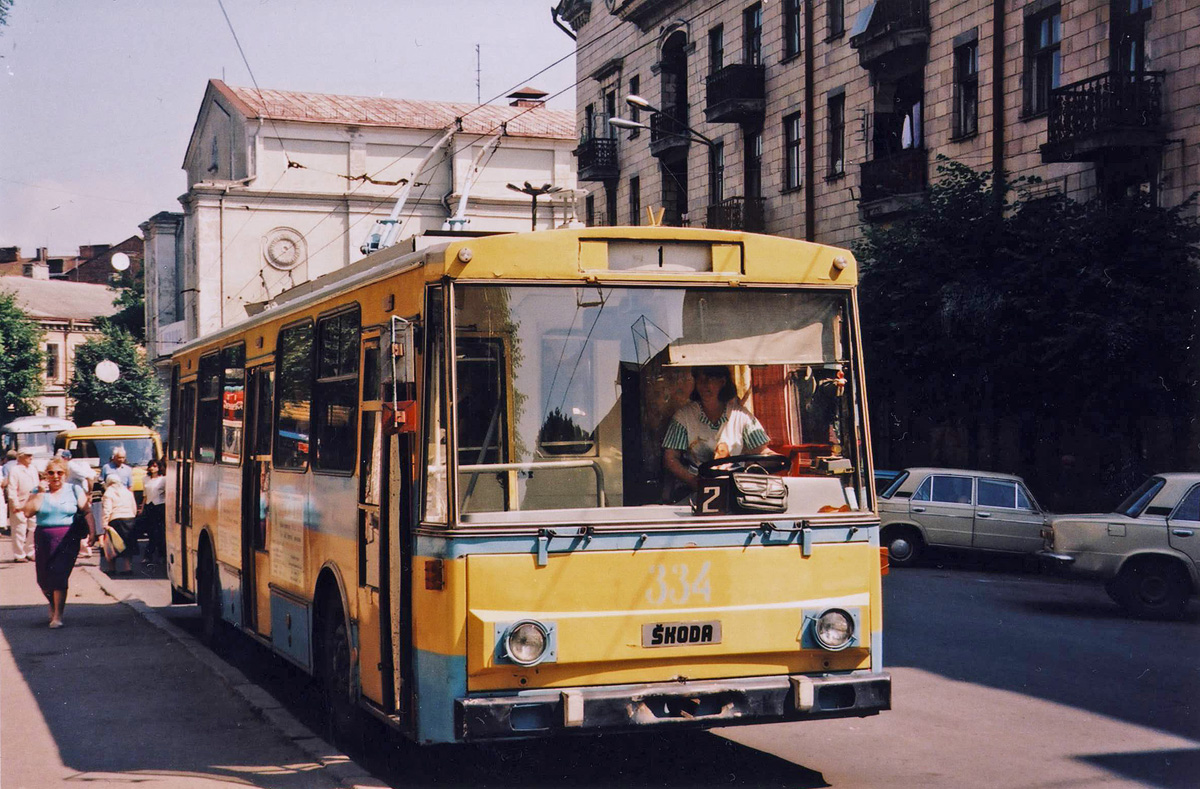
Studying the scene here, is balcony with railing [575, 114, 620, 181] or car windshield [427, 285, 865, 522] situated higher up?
balcony with railing [575, 114, 620, 181]

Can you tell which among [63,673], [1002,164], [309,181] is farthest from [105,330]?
[63,673]

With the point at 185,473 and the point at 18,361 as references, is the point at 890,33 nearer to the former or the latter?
the point at 185,473

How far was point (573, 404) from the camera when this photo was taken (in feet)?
22.8

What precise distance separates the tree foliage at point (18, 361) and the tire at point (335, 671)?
2441 inches

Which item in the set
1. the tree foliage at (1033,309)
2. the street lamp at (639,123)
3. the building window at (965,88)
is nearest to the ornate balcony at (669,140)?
the street lamp at (639,123)

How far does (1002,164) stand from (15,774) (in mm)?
22358

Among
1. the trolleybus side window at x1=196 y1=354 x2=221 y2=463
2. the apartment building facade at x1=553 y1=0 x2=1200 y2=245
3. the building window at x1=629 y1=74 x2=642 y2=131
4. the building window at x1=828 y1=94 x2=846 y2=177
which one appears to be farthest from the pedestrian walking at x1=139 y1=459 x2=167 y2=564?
the building window at x1=629 y1=74 x2=642 y2=131

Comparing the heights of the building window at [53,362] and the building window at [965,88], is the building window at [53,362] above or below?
below

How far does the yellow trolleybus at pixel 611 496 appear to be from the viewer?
22.2 feet

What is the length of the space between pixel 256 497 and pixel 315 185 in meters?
52.6

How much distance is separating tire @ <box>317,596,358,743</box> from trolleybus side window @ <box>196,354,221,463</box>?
4.23 m

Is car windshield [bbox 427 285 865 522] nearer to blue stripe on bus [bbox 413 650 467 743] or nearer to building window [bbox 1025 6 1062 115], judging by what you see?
blue stripe on bus [bbox 413 650 467 743]

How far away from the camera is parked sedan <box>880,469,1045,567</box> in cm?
2120

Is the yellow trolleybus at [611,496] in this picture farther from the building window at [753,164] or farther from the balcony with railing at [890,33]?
the building window at [753,164]
